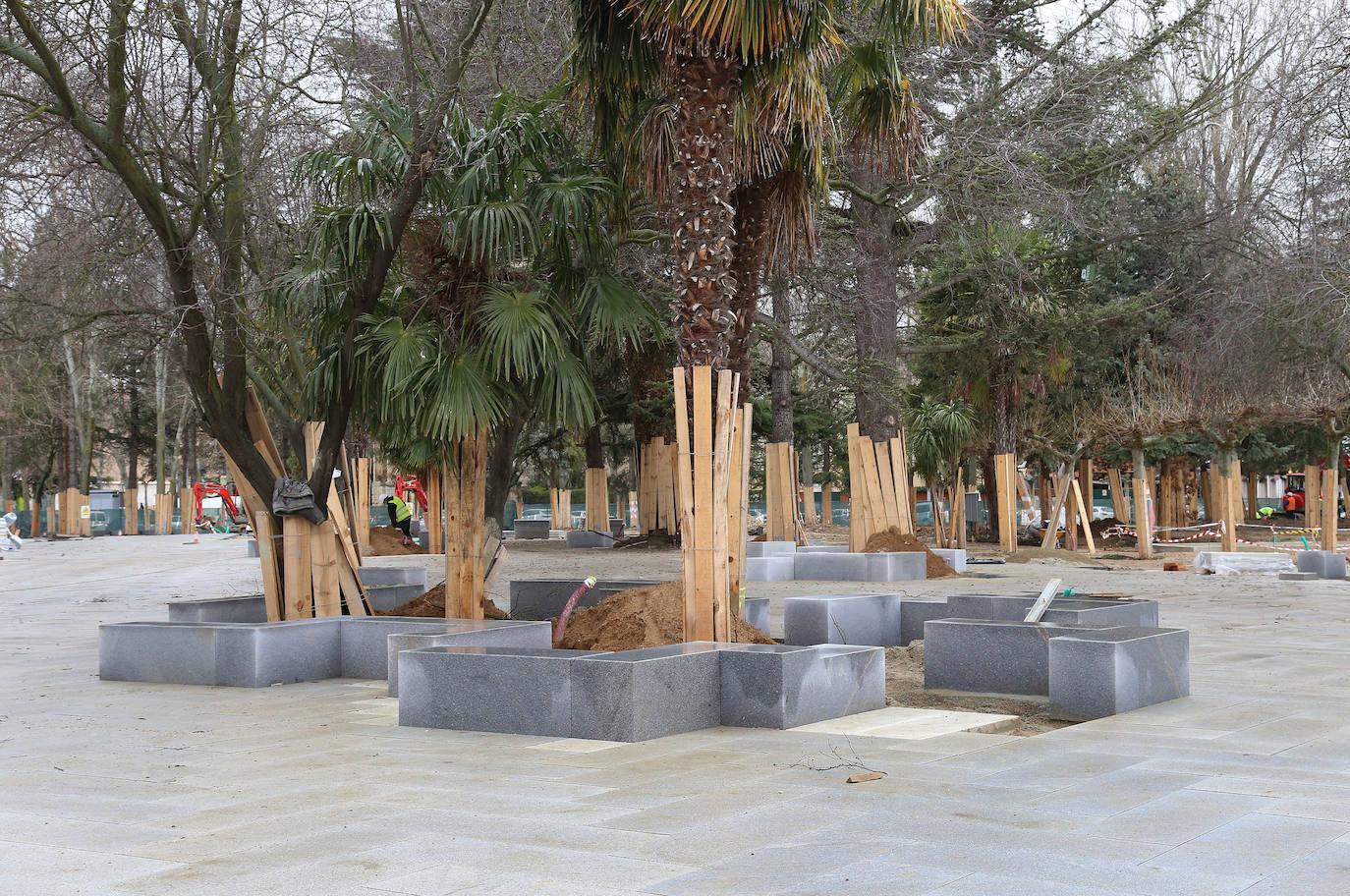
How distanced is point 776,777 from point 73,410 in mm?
43852

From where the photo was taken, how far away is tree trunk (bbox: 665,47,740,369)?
9633 mm

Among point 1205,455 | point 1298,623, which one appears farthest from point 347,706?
point 1205,455

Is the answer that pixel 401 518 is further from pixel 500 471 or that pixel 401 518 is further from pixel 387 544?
pixel 500 471

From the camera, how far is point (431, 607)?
11633 mm

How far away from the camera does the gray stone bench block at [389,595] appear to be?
1245 cm

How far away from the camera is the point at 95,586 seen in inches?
834

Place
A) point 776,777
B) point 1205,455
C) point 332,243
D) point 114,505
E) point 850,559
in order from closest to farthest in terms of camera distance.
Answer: point 776,777
point 332,243
point 850,559
point 1205,455
point 114,505

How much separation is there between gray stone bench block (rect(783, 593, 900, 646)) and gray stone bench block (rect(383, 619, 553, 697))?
2.54 metres

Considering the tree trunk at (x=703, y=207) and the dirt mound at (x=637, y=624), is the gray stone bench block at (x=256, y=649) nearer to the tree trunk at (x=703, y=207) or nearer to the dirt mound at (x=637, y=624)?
the dirt mound at (x=637, y=624)

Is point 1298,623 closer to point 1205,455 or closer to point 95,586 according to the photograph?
point 95,586

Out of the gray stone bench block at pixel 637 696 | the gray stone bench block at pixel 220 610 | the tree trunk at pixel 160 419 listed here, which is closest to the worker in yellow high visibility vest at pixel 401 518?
the tree trunk at pixel 160 419

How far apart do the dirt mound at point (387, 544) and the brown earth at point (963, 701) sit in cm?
2028

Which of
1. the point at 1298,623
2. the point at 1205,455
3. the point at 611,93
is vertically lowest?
the point at 1298,623

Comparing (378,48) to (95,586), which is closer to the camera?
(378,48)
